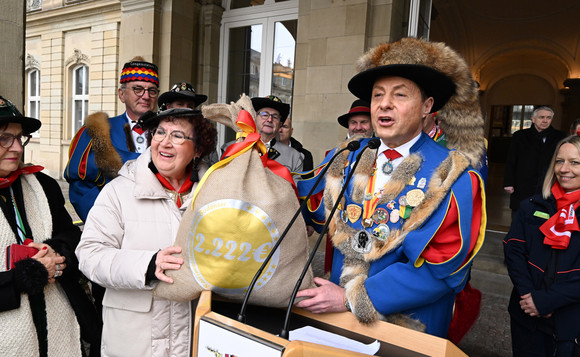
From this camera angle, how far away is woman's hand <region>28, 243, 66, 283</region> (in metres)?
1.74

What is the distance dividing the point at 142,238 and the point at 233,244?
0.70 meters

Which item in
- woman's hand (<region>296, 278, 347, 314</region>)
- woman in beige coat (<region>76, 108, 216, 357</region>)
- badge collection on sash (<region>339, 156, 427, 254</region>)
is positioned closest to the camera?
woman's hand (<region>296, 278, 347, 314</region>)

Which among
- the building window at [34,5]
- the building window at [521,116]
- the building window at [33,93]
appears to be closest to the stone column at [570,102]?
the building window at [521,116]

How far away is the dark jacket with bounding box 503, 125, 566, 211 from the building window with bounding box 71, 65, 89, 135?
12960 millimetres

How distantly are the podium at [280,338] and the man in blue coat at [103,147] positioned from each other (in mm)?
1831

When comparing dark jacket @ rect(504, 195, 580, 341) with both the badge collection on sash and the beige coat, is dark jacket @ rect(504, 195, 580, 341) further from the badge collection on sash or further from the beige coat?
the beige coat

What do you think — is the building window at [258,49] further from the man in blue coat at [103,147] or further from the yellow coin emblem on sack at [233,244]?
the yellow coin emblem on sack at [233,244]

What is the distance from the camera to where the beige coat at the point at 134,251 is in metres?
1.57

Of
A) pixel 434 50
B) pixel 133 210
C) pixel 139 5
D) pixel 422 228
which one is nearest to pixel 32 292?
pixel 133 210

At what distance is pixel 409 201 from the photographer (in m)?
1.39

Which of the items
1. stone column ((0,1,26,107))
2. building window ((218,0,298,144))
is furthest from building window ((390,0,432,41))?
stone column ((0,1,26,107))

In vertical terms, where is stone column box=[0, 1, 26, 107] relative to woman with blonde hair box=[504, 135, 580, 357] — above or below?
above

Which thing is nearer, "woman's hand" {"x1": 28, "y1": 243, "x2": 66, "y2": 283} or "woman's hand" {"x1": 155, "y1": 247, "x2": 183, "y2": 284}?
"woman's hand" {"x1": 155, "y1": 247, "x2": 183, "y2": 284}

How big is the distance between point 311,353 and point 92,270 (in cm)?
112
